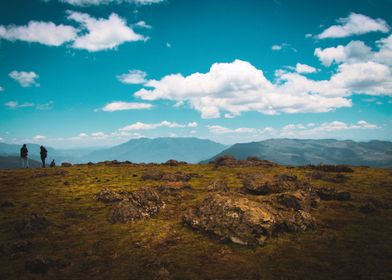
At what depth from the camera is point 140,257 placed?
1781cm

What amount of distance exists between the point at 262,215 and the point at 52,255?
1416 centimetres

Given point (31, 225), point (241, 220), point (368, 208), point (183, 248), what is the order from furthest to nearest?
point (368, 208) → point (31, 225) → point (241, 220) → point (183, 248)

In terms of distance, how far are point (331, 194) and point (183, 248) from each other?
62.3ft

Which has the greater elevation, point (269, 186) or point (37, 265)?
point (269, 186)

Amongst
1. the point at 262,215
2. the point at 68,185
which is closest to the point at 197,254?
the point at 262,215

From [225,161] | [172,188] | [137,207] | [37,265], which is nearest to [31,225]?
[37,265]

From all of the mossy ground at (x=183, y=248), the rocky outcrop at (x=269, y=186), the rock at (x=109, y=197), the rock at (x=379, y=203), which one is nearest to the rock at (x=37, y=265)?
the mossy ground at (x=183, y=248)

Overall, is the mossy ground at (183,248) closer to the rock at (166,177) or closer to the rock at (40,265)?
the rock at (40,265)

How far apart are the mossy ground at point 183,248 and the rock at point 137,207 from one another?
0.76 metres

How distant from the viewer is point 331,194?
30344 mm

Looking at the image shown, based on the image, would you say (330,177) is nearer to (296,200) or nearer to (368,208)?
(368,208)

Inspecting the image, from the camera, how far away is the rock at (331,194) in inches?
1179

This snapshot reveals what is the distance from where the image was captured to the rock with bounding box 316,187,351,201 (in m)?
30.0

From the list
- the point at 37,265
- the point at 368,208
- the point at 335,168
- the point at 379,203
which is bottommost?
the point at 37,265
